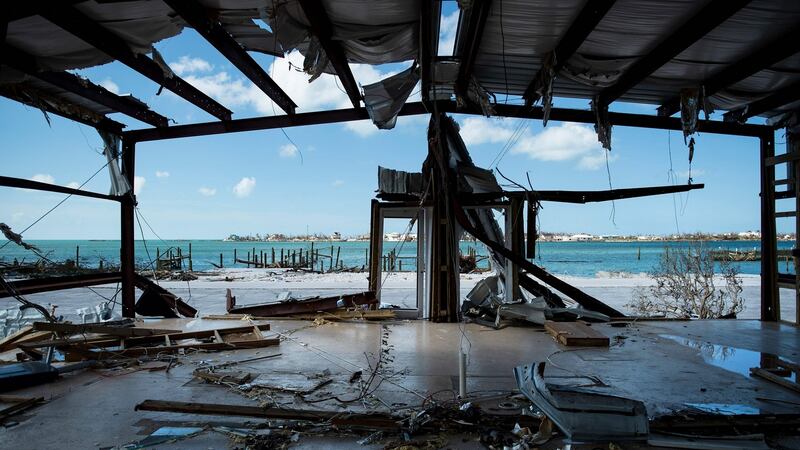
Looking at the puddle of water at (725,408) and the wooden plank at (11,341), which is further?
the wooden plank at (11,341)

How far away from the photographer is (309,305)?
7160mm

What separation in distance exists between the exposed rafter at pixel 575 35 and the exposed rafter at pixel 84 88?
4.94 m

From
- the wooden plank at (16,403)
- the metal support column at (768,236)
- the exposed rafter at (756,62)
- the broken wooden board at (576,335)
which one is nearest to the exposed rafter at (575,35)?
the exposed rafter at (756,62)

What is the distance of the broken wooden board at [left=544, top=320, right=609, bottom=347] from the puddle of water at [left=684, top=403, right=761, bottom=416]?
193 centimetres

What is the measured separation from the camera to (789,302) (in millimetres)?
9992

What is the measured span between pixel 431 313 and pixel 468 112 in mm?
3350

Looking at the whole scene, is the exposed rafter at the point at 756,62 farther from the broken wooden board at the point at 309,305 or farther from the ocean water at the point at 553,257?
the ocean water at the point at 553,257

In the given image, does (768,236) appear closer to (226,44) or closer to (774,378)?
(774,378)

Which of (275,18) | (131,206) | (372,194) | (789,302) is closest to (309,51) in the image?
(275,18)

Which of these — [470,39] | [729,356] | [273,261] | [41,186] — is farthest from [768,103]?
[273,261]

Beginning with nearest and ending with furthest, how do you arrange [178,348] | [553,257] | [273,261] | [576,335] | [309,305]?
1. [178,348]
2. [576,335]
3. [309,305]
4. [273,261]
5. [553,257]

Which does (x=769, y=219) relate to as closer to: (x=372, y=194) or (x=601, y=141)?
(x=601, y=141)

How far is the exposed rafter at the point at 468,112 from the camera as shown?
6.11 metres

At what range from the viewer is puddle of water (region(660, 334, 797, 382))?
4.01 metres
